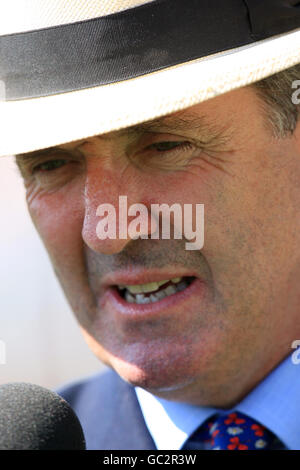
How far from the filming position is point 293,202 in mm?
1560

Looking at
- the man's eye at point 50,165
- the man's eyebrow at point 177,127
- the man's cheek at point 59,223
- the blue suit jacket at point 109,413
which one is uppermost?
the man's eyebrow at point 177,127

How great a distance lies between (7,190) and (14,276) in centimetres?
63

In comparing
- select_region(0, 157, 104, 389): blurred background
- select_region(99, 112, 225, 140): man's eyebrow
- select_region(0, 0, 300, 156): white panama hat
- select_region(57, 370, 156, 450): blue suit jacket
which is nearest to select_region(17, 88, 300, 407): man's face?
select_region(99, 112, 225, 140): man's eyebrow

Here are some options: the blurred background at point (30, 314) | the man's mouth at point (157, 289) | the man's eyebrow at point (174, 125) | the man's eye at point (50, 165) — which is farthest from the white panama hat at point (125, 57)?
the blurred background at point (30, 314)

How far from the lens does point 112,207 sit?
57.0 inches

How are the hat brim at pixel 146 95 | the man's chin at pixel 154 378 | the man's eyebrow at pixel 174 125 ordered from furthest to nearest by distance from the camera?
the man's chin at pixel 154 378 → the man's eyebrow at pixel 174 125 → the hat brim at pixel 146 95

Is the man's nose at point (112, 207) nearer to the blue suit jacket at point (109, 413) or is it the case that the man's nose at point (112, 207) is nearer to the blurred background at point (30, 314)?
the blue suit jacket at point (109, 413)

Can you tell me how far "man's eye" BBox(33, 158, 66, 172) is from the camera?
5.38ft

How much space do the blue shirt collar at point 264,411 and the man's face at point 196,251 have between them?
0.06 meters

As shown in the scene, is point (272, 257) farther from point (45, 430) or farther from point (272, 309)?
point (45, 430)

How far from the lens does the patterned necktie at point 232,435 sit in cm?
162

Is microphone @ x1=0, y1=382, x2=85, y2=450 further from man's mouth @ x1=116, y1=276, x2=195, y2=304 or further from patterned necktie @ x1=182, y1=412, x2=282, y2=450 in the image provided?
patterned necktie @ x1=182, y1=412, x2=282, y2=450

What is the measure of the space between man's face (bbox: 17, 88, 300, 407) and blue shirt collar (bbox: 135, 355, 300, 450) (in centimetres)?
6
